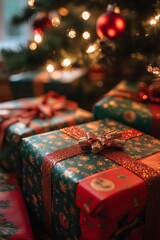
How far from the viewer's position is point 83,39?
106 cm

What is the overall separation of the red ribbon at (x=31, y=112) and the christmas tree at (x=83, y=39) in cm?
14

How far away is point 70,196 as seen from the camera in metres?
0.64

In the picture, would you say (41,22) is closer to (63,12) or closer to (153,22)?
(63,12)

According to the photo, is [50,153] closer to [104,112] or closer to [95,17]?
[104,112]

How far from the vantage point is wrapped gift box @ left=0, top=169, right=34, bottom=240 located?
704 mm

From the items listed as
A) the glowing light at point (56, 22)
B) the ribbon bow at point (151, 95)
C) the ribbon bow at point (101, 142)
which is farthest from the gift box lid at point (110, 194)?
the glowing light at point (56, 22)

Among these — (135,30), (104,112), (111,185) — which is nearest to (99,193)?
(111,185)

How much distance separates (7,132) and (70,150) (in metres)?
0.33

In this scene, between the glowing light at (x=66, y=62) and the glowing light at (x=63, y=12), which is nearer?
the glowing light at (x=66, y=62)

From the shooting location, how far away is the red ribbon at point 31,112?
101cm

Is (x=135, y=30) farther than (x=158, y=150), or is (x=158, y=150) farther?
(x=135, y=30)

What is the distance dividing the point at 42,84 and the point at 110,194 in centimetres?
88

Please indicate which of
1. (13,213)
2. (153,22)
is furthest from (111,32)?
(13,213)

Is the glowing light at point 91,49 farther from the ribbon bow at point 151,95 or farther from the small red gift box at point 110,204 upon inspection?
the small red gift box at point 110,204
